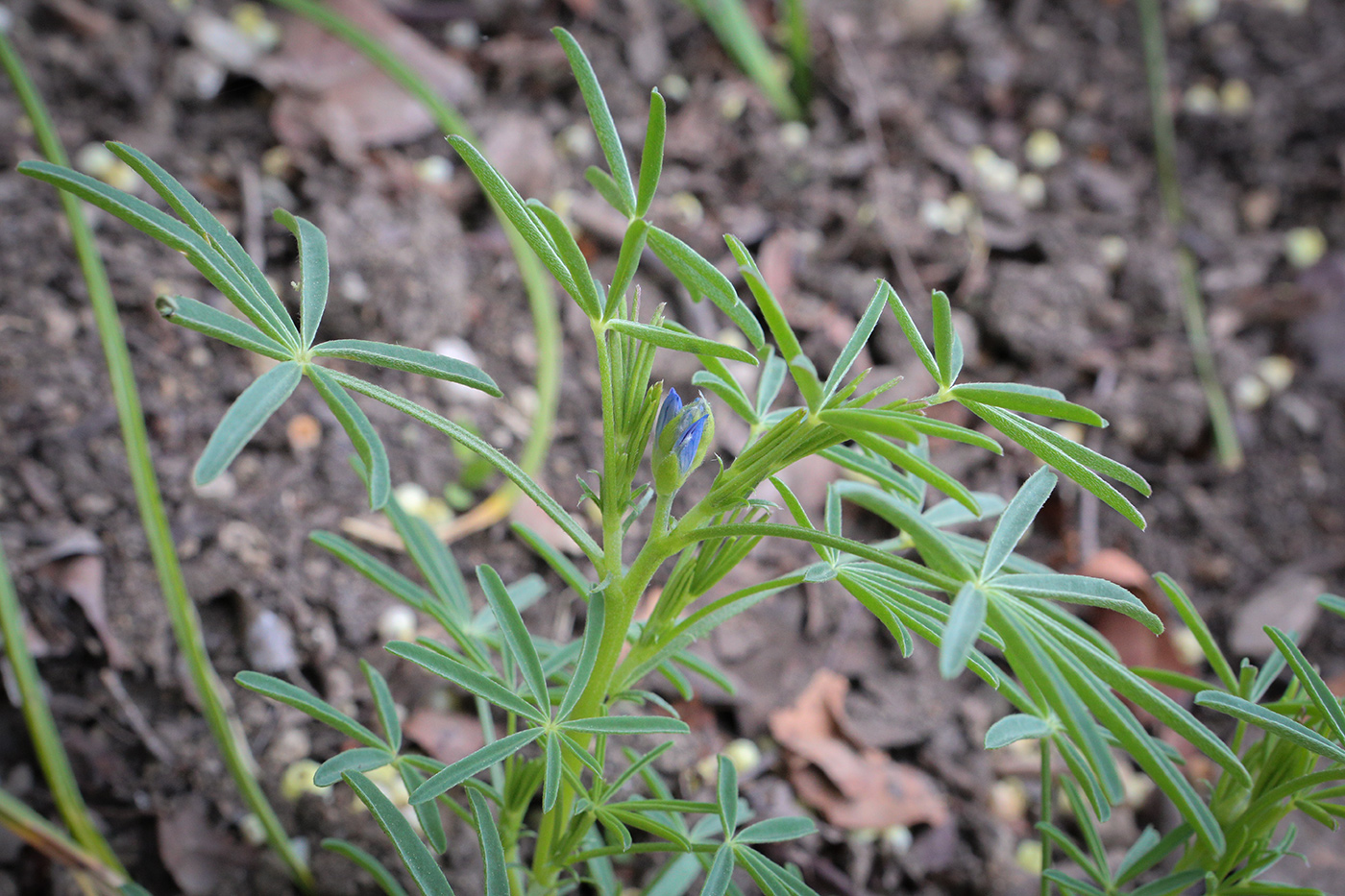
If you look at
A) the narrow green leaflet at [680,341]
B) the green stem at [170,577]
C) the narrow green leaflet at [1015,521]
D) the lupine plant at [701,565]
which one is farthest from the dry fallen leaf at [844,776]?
the narrow green leaflet at [680,341]

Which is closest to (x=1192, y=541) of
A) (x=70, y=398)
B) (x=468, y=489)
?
(x=468, y=489)

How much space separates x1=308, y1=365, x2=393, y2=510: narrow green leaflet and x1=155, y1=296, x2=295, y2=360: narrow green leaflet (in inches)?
1.1

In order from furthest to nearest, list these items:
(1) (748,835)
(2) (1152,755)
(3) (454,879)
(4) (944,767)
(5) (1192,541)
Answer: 1. (5) (1192,541)
2. (4) (944,767)
3. (3) (454,879)
4. (1) (748,835)
5. (2) (1152,755)

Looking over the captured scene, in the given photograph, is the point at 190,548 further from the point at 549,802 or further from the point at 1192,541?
the point at 1192,541

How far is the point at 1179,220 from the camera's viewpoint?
1.92 m

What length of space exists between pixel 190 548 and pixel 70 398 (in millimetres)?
261

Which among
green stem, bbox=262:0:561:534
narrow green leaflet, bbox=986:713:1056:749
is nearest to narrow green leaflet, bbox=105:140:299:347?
narrow green leaflet, bbox=986:713:1056:749

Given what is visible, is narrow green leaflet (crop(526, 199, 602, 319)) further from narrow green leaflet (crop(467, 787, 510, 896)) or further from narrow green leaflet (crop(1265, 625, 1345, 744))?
narrow green leaflet (crop(1265, 625, 1345, 744))

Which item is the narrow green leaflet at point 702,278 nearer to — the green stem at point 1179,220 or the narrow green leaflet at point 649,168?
the narrow green leaflet at point 649,168

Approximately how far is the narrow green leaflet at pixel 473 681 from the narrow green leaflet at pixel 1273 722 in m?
0.43

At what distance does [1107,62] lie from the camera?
211cm

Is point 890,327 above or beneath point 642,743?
above

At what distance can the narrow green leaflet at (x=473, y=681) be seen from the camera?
2.05 ft

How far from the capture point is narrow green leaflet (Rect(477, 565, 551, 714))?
2.11ft
